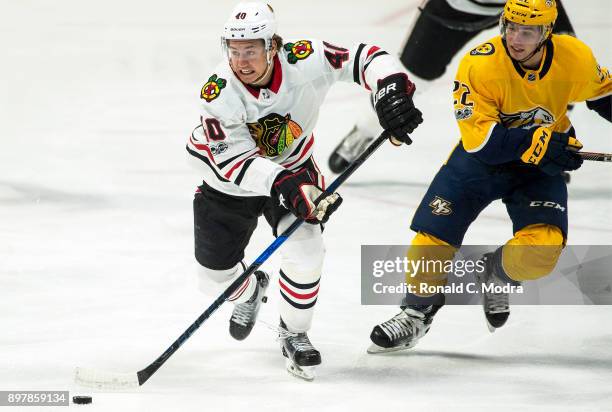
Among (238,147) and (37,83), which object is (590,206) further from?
(37,83)

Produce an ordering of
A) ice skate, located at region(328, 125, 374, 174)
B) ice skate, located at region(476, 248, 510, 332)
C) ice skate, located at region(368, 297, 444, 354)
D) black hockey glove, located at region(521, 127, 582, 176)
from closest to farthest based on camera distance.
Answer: black hockey glove, located at region(521, 127, 582, 176)
ice skate, located at region(368, 297, 444, 354)
ice skate, located at region(476, 248, 510, 332)
ice skate, located at region(328, 125, 374, 174)

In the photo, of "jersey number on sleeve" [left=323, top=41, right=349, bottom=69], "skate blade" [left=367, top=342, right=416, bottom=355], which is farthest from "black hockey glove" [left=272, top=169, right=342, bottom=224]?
"skate blade" [left=367, top=342, right=416, bottom=355]

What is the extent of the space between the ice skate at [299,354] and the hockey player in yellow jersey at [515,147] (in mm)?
255

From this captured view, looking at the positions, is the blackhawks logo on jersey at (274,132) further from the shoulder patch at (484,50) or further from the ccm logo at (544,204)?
the ccm logo at (544,204)

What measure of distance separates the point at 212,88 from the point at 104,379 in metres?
0.88

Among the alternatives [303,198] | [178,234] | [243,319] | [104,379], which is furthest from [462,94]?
[178,234]

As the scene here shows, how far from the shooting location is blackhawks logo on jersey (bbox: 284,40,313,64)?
3.41 meters

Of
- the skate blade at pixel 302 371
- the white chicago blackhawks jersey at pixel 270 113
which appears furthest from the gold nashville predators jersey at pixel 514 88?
the skate blade at pixel 302 371

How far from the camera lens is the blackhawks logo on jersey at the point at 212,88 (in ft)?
10.8

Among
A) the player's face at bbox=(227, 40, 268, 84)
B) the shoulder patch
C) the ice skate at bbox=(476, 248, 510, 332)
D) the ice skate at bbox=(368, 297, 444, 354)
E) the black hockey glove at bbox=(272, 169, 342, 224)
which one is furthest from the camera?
the ice skate at bbox=(476, 248, 510, 332)

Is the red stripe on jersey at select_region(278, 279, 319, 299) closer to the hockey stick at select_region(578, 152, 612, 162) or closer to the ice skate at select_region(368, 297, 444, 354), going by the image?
the ice skate at select_region(368, 297, 444, 354)

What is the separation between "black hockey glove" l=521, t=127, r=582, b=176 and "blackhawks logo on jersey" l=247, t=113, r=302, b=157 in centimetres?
69

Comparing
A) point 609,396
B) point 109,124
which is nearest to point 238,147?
point 609,396

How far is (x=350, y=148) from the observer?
5324 millimetres
